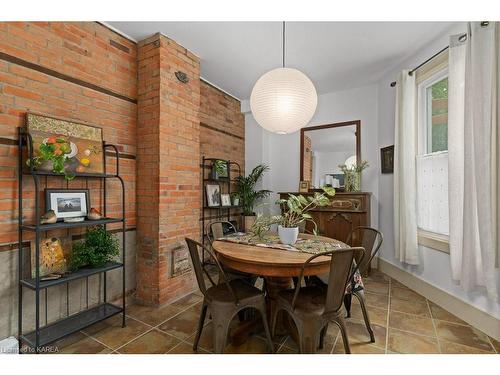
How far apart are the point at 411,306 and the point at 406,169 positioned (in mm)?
1515

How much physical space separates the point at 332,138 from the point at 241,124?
1.66m

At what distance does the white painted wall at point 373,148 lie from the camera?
2703 mm

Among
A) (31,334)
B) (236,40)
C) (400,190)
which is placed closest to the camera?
(31,334)

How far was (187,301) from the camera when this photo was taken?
2777 mm

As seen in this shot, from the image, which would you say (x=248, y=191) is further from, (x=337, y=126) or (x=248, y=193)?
(x=337, y=126)

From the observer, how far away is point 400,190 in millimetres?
3104

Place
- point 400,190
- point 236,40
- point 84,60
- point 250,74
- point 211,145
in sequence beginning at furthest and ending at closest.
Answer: point 211,145 → point 250,74 → point 400,190 → point 236,40 → point 84,60

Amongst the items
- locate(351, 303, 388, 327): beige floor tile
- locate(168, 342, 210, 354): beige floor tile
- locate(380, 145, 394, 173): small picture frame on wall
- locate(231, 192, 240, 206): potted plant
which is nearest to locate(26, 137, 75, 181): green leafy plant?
locate(168, 342, 210, 354): beige floor tile

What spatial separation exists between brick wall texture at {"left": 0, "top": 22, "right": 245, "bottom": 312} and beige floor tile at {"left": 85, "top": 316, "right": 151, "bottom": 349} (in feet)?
1.24

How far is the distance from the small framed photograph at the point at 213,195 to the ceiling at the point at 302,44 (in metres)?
1.63

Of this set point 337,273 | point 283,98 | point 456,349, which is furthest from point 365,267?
point 283,98

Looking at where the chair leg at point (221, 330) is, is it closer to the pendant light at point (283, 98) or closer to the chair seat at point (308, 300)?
the chair seat at point (308, 300)

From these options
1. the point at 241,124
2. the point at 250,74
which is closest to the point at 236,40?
the point at 250,74
